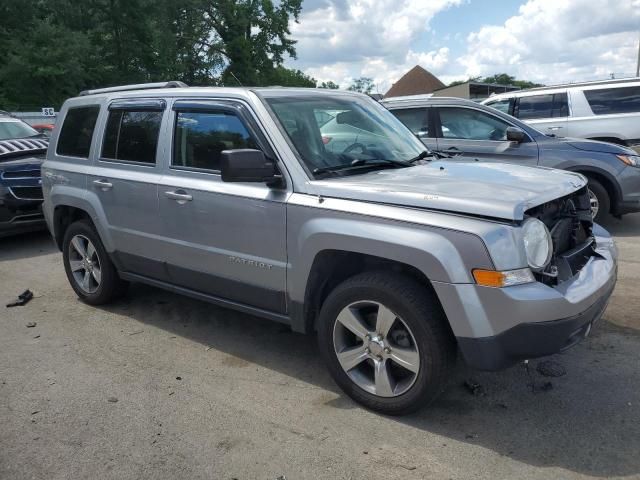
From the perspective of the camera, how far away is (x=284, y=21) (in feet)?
149

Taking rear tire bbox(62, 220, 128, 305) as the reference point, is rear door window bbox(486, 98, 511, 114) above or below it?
above

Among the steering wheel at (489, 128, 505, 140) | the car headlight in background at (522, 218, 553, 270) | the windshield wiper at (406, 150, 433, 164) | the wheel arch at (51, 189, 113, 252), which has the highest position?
the windshield wiper at (406, 150, 433, 164)

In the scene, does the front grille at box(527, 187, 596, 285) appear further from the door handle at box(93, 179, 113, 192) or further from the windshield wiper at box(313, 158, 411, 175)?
the door handle at box(93, 179, 113, 192)

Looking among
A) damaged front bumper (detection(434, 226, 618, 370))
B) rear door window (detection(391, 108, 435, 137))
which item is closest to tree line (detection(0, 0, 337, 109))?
rear door window (detection(391, 108, 435, 137))

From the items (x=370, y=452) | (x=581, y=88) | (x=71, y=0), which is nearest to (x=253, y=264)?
(x=370, y=452)

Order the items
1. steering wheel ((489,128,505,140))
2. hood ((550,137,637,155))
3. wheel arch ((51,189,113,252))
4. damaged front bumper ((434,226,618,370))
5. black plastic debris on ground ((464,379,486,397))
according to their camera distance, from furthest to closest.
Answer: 1. steering wheel ((489,128,505,140))
2. hood ((550,137,637,155))
3. wheel arch ((51,189,113,252))
4. black plastic debris on ground ((464,379,486,397))
5. damaged front bumper ((434,226,618,370))

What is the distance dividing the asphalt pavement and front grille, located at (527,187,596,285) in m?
0.82

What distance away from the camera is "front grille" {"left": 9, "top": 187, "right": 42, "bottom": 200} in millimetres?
7715

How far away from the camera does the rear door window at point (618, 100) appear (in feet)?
30.7

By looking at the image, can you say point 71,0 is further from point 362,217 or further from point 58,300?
point 362,217

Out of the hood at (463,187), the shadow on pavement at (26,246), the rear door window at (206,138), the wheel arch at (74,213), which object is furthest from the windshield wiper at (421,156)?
the shadow on pavement at (26,246)

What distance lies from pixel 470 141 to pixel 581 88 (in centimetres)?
327

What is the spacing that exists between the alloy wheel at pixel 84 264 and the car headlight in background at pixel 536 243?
12.6 ft

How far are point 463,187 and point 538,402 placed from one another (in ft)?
4.53
